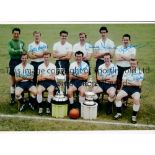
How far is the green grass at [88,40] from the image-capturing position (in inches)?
303

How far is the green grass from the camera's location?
25.2 feet

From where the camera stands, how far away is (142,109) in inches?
323

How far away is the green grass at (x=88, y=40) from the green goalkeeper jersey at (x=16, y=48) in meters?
0.08

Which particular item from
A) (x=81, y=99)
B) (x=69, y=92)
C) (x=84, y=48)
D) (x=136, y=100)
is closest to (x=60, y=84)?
(x=69, y=92)

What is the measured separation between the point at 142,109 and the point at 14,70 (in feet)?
7.75

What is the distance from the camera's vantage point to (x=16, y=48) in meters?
7.98

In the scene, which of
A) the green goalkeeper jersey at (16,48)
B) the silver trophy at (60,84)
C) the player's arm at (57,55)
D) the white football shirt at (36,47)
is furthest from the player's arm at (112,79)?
the green goalkeeper jersey at (16,48)

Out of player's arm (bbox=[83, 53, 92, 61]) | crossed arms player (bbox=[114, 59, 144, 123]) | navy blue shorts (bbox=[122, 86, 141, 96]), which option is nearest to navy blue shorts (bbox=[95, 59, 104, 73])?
player's arm (bbox=[83, 53, 92, 61])

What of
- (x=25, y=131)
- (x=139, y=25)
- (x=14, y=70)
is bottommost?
(x=25, y=131)

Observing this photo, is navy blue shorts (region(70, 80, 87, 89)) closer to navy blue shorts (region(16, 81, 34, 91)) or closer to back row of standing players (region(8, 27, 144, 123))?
back row of standing players (region(8, 27, 144, 123))

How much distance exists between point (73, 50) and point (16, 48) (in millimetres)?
984

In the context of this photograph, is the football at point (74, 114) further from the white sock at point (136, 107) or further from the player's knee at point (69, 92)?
the white sock at point (136, 107)

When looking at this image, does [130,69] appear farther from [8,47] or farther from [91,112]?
[8,47]

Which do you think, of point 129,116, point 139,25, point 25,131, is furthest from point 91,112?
point 139,25
